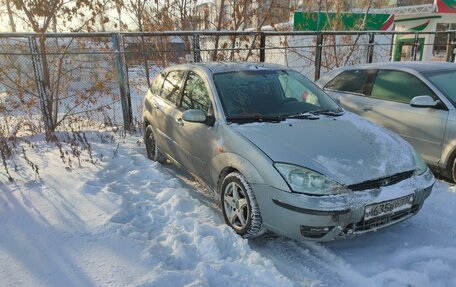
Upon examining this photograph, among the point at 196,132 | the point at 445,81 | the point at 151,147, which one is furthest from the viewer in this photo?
the point at 151,147

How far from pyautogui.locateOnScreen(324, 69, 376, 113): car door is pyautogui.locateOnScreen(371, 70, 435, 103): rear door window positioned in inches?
5.8

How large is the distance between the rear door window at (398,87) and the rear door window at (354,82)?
13 centimetres

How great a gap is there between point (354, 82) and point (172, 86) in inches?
115

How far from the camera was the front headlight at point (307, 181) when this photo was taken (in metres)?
2.79

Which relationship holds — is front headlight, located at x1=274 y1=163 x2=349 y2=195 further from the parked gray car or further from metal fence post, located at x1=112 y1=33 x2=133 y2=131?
metal fence post, located at x1=112 y1=33 x2=133 y2=131

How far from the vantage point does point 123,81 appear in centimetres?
741

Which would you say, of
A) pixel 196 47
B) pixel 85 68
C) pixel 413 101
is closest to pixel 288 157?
pixel 413 101

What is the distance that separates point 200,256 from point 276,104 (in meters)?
1.84

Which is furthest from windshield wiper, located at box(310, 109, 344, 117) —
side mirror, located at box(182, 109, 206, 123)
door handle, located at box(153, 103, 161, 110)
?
door handle, located at box(153, 103, 161, 110)

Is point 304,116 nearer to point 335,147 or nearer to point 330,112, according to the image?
point 330,112

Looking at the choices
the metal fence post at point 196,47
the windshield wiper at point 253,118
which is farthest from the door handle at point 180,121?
the metal fence post at point 196,47

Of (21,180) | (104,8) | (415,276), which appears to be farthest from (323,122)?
(104,8)

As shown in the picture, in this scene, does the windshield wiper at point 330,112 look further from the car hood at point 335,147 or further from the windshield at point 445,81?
the windshield at point 445,81

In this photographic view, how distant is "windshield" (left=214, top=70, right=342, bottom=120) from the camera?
3754mm
